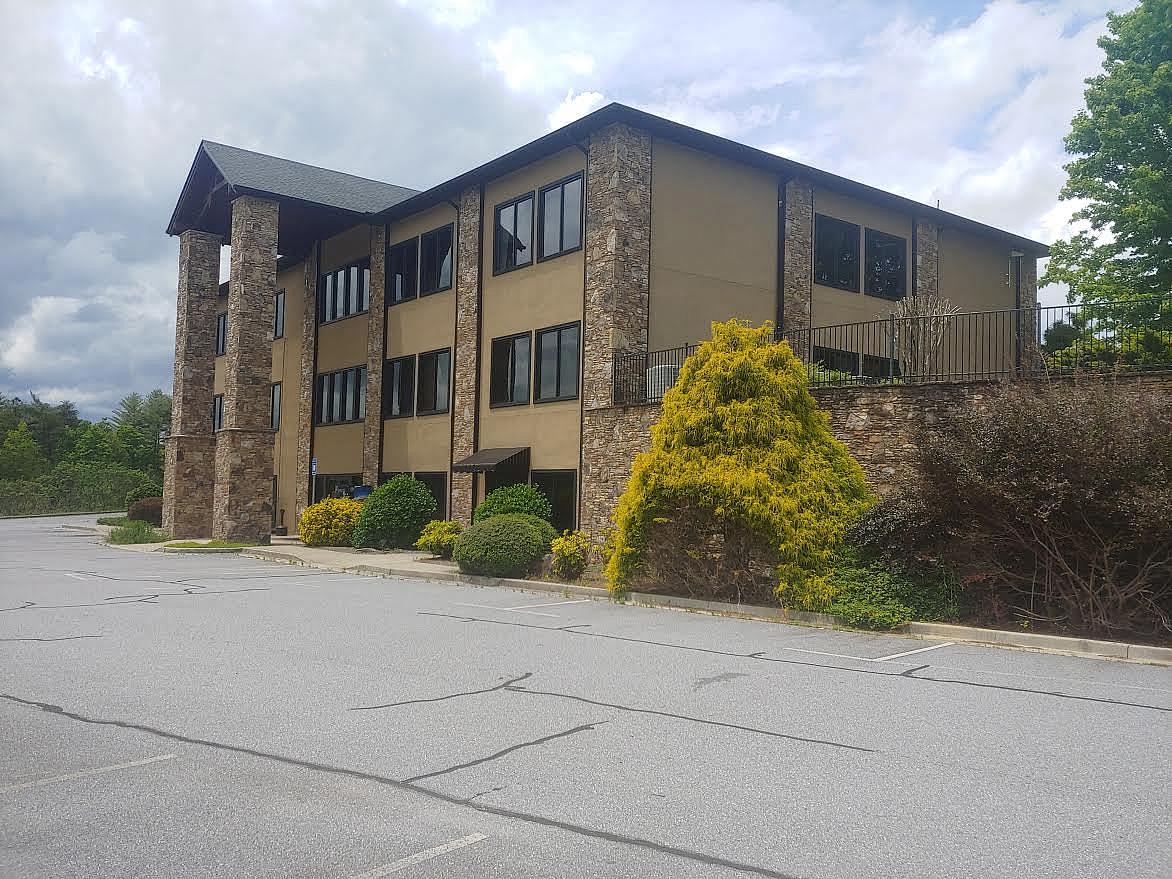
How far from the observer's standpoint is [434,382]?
2747cm

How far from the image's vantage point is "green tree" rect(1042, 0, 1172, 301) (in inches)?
1015

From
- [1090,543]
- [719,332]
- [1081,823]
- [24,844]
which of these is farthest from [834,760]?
[719,332]

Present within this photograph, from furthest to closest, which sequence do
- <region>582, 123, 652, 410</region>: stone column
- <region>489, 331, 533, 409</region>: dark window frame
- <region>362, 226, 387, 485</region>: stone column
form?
<region>362, 226, 387, 485</region>: stone column, <region>489, 331, 533, 409</region>: dark window frame, <region>582, 123, 652, 410</region>: stone column

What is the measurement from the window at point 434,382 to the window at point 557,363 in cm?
453

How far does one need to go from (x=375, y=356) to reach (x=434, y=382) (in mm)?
3830

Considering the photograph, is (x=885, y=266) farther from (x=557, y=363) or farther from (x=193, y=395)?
(x=193, y=395)

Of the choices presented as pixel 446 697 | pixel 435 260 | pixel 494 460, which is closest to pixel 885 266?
pixel 494 460

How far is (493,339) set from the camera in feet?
81.6

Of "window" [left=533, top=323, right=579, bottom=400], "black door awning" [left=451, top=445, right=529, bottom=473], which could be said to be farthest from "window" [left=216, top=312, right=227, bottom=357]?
"window" [left=533, top=323, right=579, bottom=400]

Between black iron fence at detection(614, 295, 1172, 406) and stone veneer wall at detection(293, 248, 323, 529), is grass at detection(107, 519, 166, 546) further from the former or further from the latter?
black iron fence at detection(614, 295, 1172, 406)

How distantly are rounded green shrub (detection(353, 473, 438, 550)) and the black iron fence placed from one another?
8075mm

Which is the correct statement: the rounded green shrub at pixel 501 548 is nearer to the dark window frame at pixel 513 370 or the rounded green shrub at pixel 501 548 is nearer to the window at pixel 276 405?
the dark window frame at pixel 513 370

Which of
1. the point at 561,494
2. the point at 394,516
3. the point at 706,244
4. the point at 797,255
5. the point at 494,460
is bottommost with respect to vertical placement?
the point at 394,516

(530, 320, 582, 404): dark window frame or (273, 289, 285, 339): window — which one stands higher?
(273, 289, 285, 339): window
